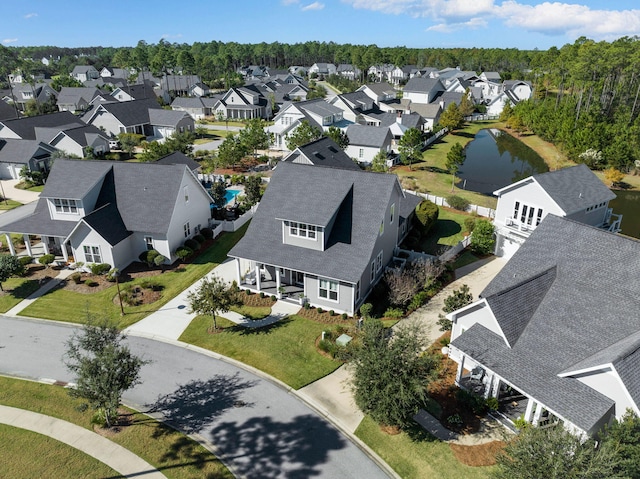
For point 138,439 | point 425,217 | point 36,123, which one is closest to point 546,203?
point 425,217

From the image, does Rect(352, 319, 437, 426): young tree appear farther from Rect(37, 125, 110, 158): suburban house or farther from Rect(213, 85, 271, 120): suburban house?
Rect(213, 85, 271, 120): suburban house

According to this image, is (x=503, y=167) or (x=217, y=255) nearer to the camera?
(x=217, y=255)

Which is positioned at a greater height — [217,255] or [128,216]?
[128,216]

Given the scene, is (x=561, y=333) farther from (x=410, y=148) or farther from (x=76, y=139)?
(x=76, y=139)

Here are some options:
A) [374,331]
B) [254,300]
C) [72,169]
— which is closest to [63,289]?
[72,169]

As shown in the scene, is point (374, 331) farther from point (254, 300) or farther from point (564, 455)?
point (254, 300)

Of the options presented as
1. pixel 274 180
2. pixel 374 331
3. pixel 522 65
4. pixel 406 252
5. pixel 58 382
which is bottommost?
pixel 58 382

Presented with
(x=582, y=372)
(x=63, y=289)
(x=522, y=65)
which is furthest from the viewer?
(x=522, y=65)
